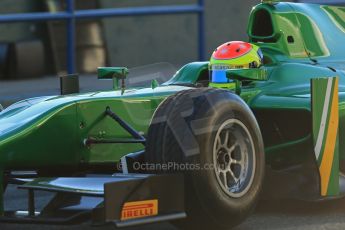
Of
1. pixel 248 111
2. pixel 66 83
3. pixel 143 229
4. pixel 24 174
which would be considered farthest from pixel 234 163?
pixel 66 83

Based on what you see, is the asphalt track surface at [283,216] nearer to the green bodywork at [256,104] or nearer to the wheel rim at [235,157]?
the green bodywork at [256,104]

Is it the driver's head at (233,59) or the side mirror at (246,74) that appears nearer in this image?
the side mirror at (246,74)

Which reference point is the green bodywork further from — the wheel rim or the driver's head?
the wheel rim

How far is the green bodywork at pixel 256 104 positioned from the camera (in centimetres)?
630

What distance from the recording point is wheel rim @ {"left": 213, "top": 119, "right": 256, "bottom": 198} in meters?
6.07

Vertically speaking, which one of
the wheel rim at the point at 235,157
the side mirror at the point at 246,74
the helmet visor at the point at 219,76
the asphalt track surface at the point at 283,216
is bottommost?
the asphalt track surface at the point at 283,216

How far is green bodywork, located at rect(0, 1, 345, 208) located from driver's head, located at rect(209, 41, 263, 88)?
0.12m

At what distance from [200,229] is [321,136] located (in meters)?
1.22

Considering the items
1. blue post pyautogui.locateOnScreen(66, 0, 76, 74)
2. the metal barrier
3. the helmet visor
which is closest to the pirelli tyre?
the helmet visor

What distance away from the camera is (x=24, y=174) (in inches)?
254

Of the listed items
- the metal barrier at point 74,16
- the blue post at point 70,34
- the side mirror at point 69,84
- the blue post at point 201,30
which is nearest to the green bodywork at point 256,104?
the side mirror at point 69,84

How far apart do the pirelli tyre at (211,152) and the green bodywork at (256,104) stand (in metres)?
0.64

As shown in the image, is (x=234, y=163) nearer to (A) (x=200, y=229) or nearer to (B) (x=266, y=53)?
(A) (x=200, y=229)

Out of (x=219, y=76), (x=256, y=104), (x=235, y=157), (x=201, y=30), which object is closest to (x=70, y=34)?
(x=201, y=30)
